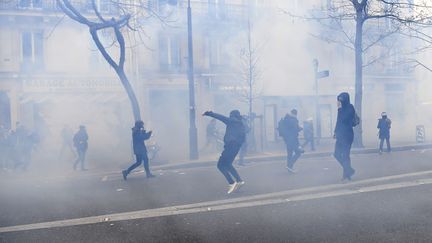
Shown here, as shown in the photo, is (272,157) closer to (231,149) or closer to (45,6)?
(231,149)

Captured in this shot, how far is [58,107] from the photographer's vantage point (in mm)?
10859

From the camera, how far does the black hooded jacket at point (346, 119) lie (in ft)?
14.7

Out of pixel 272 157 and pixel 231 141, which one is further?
pixel 272 157

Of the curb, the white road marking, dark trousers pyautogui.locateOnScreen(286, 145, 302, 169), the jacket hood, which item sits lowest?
the curb

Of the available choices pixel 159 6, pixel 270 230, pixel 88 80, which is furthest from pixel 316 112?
pixel 270 230

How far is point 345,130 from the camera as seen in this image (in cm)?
450

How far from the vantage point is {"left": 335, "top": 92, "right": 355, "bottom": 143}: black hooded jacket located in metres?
4.48

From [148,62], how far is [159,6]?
471cm

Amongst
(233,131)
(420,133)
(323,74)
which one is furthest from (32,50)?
(420,133)

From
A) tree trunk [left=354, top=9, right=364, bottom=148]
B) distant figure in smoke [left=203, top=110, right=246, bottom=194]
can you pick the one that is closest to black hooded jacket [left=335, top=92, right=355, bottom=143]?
distant figure in smoke [left=203, top=110, right=246, bottom=194]

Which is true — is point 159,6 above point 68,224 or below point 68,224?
above

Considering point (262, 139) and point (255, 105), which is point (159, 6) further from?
point (255, 105)

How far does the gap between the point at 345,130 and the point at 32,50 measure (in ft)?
25.4

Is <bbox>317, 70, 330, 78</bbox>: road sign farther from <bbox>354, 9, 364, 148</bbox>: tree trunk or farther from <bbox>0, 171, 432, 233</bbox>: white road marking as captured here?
<bbox>0, 171, 432, 233</bbox>: white road marking
